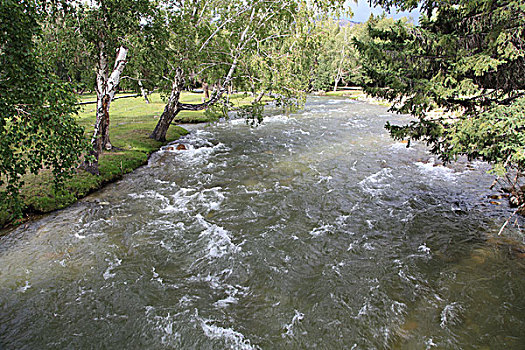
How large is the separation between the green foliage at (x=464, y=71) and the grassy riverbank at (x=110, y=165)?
1023cm

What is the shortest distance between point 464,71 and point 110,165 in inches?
683

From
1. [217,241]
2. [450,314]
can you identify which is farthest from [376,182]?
[217,241]

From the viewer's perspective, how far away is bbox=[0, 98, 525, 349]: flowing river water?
705cm

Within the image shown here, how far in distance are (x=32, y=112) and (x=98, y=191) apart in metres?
9.99

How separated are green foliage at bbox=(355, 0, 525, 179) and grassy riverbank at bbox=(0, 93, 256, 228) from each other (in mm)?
10231

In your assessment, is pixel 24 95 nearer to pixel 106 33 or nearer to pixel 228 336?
pixel 228 336

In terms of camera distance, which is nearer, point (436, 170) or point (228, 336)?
point (228, 336)

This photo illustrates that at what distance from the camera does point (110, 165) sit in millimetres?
17047

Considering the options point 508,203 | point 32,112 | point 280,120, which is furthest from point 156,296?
point 280,120

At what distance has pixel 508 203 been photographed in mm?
13422

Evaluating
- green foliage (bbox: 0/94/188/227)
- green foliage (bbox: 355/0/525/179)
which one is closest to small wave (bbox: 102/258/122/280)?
green foliage (bbox: 0/94/188/227)

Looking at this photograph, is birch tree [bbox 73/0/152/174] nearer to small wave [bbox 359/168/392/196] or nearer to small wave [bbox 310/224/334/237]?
small wave [bbox 310/224/334/237]

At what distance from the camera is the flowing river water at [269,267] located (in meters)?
7.05

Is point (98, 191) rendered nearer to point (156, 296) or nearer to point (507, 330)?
point (156, 296)
